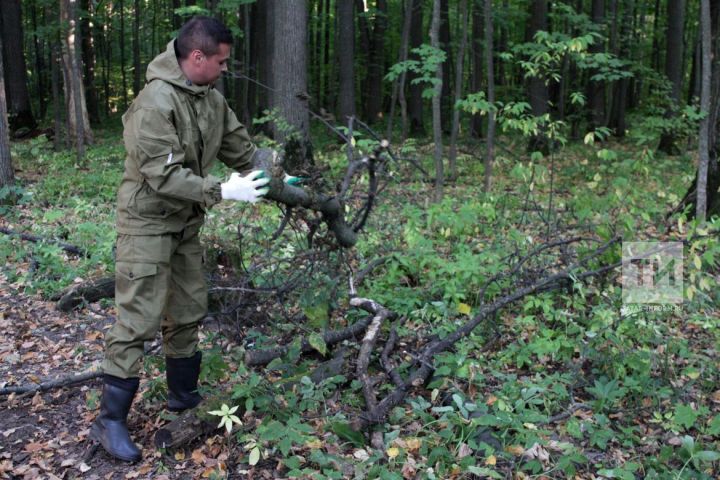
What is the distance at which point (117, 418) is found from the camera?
3133 mm

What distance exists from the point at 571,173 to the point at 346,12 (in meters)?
8.09

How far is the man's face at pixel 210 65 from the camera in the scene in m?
3.02

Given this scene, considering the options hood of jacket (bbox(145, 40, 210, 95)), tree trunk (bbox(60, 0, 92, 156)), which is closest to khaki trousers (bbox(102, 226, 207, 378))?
hood of jacket (bbox(145, 40, 210, 95))

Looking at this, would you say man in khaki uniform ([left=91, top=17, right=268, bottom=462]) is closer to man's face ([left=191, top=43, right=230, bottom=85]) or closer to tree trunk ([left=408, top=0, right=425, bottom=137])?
man's face ([left=191, top=43, right=230, bottom=85])

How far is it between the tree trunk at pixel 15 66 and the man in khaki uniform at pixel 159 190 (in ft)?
54.5

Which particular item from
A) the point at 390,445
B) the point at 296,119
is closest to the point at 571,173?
the point at 296,119

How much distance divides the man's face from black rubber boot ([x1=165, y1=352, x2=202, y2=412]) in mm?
1539

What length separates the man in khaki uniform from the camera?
2.87 meters

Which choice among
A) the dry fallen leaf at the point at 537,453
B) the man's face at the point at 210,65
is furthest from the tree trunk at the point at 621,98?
the man's face at the point at 210,65

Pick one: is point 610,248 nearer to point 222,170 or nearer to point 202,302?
point 202,302

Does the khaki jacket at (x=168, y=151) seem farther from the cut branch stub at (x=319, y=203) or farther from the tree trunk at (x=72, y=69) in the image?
the tree trunk at (x=72, y=69)

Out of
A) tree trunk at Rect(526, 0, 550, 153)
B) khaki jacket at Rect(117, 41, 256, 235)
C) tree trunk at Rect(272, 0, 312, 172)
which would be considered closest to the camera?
khaki jacket at Rect(117, 41, 256, 235)

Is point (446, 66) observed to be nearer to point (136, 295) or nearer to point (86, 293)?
point (86, 293)

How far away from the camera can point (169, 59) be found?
3.04m
